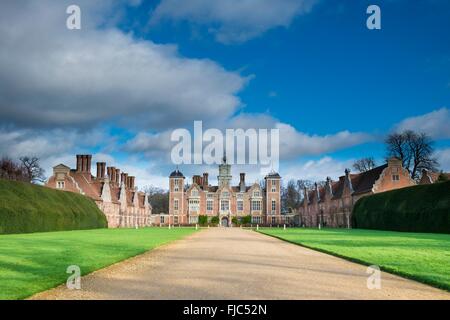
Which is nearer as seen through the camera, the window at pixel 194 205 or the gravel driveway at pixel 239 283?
the gravel driveway at pixel 239 283

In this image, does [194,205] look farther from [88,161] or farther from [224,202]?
[88,161]

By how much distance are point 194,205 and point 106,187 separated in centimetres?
2229

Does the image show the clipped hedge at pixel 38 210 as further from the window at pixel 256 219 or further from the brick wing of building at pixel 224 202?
the window at pixel 256 219

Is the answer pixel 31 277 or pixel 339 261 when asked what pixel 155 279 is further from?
pixel 339 261

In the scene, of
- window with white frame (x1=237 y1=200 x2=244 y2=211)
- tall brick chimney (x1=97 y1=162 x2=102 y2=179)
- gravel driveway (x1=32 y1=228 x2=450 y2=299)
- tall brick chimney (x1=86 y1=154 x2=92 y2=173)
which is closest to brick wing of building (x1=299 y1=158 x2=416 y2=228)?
window with white frame (x1=237 y1=200 x2=244 y2=211)

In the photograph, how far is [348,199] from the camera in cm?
6012

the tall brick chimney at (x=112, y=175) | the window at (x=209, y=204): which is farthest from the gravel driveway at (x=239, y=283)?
the window at (x=209, y=204)

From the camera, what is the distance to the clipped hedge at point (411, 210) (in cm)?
3177

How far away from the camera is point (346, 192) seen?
6088 centimetres

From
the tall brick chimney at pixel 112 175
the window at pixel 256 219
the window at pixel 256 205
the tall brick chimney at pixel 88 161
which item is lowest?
the window at pixel 256 219

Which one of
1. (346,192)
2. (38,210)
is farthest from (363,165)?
(38,210)

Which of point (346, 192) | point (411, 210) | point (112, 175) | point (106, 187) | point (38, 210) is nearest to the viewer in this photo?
point (38, 210)

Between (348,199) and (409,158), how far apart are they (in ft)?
30.3
